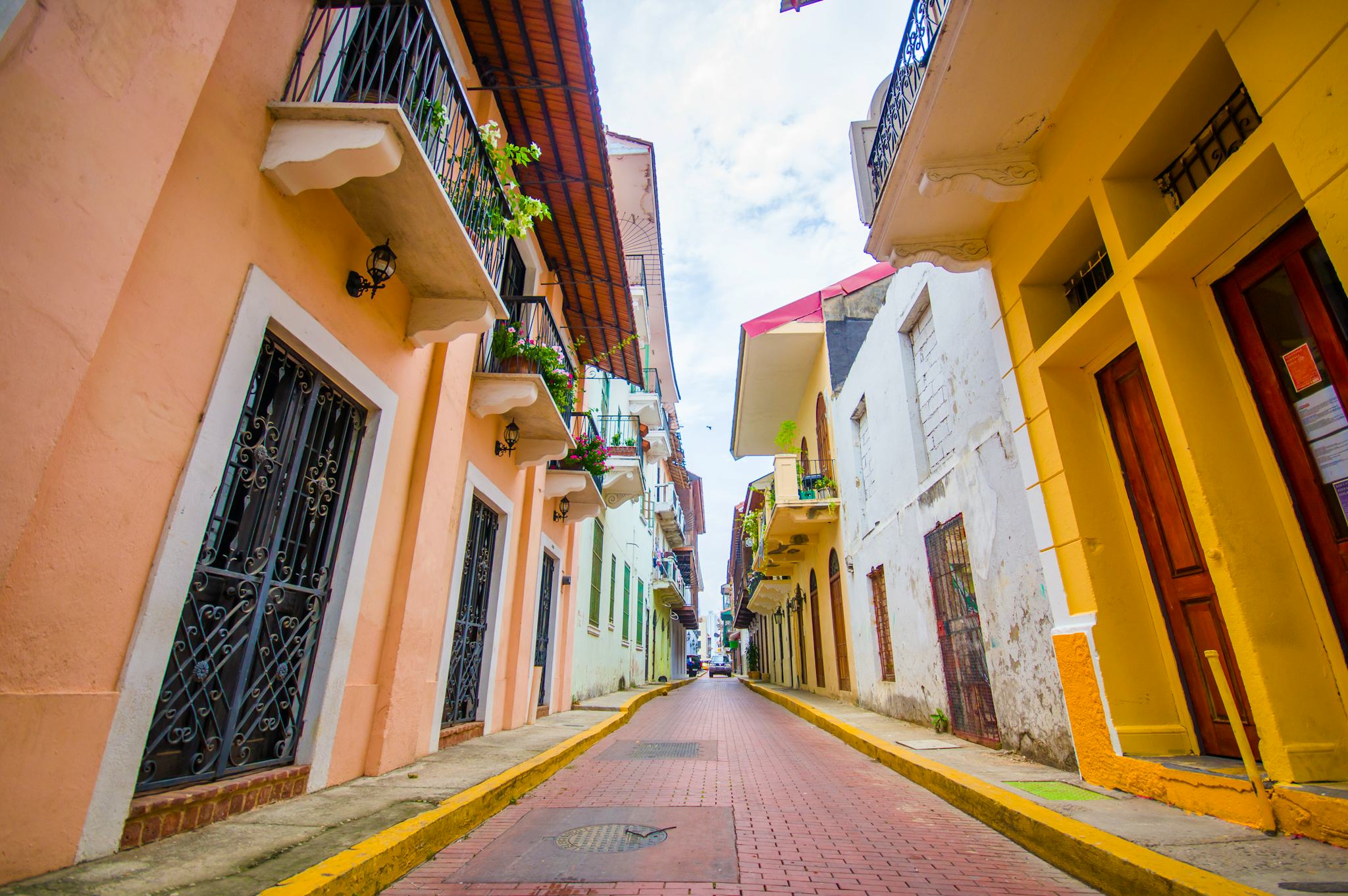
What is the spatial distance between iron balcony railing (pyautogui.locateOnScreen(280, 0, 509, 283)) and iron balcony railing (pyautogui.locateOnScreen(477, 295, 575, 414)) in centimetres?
152

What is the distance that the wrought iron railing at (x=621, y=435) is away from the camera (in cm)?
1244

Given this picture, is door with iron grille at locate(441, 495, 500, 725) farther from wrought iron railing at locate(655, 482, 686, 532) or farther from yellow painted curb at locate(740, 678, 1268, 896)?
wrought iron railing at locate(655, 482, 686, 532)

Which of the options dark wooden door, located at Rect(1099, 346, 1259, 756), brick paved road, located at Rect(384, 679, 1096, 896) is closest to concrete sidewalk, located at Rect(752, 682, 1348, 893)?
brick paved road, located at Rect(384, 679, 1096, 896)

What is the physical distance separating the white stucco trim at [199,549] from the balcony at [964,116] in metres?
4.50

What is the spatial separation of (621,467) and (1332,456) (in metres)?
10.3

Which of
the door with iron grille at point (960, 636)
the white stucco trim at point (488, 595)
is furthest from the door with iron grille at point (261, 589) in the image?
the door with iron grille at point (960, 636)

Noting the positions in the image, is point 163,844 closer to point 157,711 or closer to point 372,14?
point 157,711

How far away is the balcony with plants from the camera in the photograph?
11.5 ft

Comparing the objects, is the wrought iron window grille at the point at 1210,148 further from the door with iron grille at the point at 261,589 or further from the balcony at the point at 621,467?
the balcony at the point at 621,467

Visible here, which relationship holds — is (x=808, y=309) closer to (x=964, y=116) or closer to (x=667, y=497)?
(x=964, y=116)

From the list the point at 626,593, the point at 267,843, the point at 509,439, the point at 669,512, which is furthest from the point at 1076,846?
the point at 669,512

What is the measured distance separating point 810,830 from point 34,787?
3.64 m

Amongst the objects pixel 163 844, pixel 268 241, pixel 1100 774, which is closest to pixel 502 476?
pixel 268 241

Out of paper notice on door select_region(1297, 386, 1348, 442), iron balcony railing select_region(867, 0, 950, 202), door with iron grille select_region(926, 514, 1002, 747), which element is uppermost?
iron balcony railing select_region(867, 0, 950, 202)
